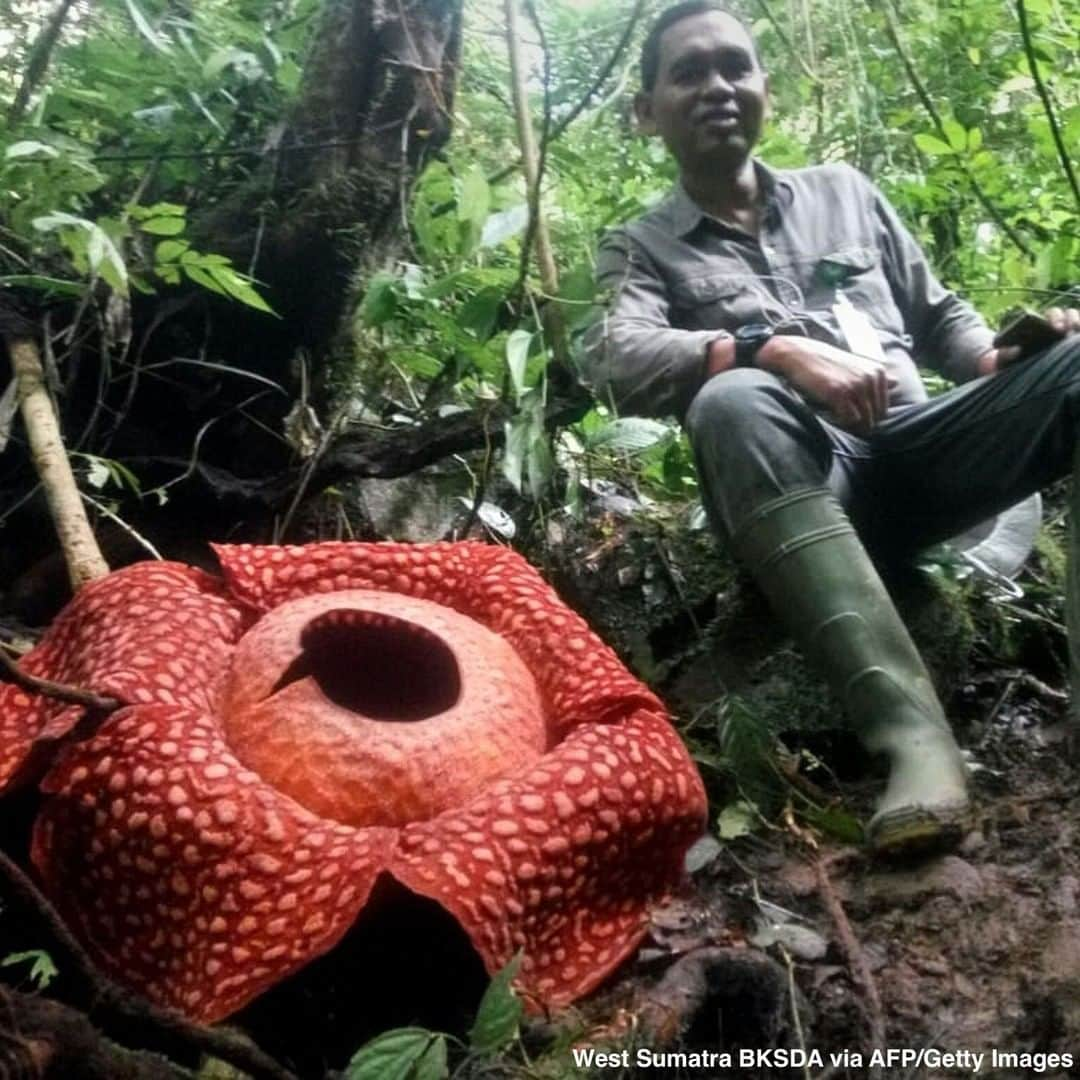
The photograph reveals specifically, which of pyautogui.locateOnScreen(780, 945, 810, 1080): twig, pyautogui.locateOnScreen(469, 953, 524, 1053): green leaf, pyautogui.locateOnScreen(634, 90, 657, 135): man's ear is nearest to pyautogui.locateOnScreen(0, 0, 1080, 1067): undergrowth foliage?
pyautogui.locateOnScreen(469, 953, 524, 1053): green leaf

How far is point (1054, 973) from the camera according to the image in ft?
4.87

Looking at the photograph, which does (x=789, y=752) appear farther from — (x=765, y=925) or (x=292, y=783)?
(x=292, y=783)

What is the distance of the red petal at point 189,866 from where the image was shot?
1.31m

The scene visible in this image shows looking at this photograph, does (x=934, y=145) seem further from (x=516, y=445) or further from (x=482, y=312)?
(x=516, y=445)

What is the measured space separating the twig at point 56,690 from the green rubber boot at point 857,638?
3.45 feet

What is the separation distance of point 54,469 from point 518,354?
30.9 inches

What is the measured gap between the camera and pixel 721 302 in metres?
2.52

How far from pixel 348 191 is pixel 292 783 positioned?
1.33 meters


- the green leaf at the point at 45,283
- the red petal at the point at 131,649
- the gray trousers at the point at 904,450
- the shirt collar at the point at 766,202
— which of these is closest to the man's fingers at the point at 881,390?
the gray trousers at the point at 904,450

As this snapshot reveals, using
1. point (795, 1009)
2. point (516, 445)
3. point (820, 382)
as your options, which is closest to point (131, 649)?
point (516, 445)

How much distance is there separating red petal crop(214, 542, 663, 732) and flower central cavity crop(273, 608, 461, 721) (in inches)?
6.0

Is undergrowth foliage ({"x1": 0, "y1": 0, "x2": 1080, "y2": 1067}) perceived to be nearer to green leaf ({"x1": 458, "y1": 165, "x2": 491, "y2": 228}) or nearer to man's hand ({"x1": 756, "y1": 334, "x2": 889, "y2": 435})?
A: green leaf ({"x1": 458, "y1": 165, "x2": 491, "y2": 228})

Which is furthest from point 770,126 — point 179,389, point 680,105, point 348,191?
point 179,389

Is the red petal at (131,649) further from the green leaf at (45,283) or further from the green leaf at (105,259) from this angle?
the green leaf at (45,283)
